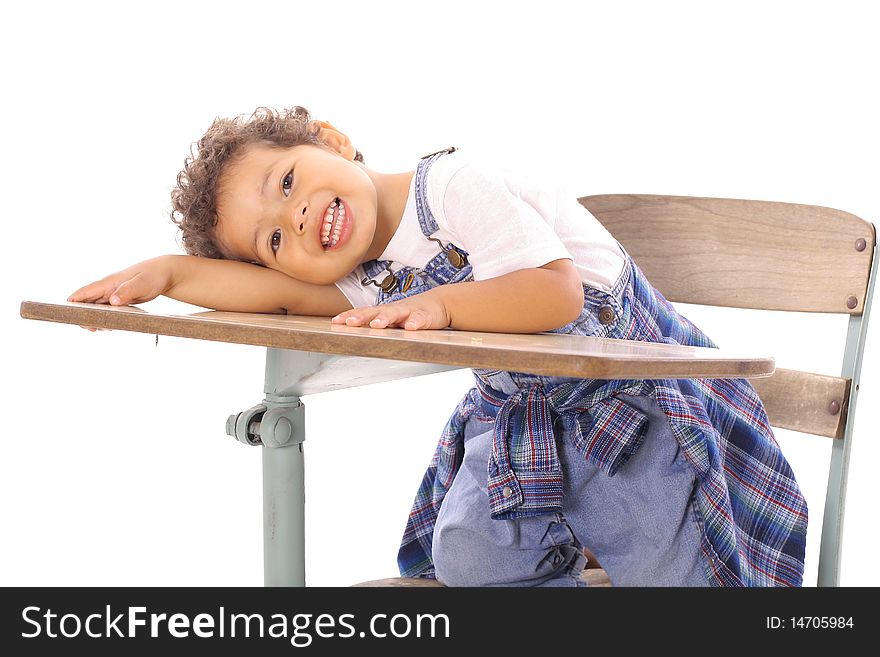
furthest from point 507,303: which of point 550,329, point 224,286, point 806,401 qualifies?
point 806,401

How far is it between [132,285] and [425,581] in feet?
1.92

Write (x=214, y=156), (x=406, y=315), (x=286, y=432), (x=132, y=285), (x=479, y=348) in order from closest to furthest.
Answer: (x=479, y=348) → (x=406, y=315) → (x=286, y=432) → (x=132, y=285) → (x=214, y=156)

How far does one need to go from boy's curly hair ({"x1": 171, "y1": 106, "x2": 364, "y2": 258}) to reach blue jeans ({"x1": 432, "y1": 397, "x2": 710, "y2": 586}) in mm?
479

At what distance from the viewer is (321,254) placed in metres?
1.43

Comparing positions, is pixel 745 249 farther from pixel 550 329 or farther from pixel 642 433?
pixel 550 329

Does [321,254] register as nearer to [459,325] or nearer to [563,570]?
[459,325]

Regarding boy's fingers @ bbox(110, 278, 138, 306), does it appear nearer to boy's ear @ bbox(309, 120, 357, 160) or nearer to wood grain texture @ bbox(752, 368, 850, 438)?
boy's ear @ bbox(309, 120, 357, 160)

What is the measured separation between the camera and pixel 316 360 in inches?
49.5

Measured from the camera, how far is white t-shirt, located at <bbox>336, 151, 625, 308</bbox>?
1.29 meters

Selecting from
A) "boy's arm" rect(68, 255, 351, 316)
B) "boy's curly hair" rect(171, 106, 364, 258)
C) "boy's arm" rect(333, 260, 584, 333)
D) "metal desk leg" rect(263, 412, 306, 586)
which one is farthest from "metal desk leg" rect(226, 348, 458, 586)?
"boy's curly hair" rect(171, 106, 364, 258)

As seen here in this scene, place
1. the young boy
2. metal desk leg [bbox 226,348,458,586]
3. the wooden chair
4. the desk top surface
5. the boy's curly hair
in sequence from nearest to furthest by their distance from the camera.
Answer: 1. the desk top surface
2. metal desk leg [bbox 226,348,458,586]
3. the young boy
4. the boy's curly hair
5. the wooden chair

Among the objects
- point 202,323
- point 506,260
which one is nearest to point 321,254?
point 506,260

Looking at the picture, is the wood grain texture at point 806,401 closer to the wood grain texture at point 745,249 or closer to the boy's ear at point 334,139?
the wood grain texture at point 745,249
